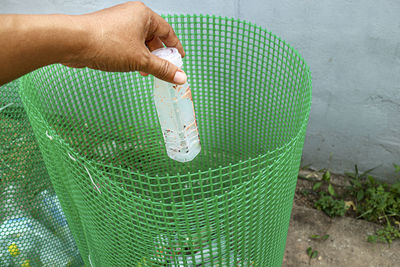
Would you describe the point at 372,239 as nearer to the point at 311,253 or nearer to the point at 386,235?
the point at 386,235

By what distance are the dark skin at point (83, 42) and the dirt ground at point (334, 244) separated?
3.74 ft

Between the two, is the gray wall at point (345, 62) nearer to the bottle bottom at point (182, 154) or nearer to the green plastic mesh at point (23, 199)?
the bottle bottom at point (182, 154)

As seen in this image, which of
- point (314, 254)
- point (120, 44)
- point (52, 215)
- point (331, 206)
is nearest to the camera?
point (120, 44)

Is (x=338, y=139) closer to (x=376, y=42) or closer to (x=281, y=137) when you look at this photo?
(x=376, y=42)

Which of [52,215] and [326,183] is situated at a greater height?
[52,215]

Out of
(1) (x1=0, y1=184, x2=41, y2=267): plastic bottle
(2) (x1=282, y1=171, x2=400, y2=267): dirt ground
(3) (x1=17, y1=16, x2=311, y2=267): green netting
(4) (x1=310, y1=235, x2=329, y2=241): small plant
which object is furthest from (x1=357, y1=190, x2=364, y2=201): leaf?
(1) (x1=0, y1=184, x2=41, y2=267): plastic bottle

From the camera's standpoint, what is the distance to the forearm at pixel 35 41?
73 centimetres

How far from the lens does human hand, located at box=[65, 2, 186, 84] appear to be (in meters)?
0.83

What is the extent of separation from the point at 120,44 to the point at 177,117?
35 cm

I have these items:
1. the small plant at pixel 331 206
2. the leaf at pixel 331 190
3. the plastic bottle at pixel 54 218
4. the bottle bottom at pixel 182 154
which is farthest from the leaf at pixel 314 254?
the plastic bottle at pixel 54 218

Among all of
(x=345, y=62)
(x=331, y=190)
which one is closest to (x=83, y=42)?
(x=345, y=62)

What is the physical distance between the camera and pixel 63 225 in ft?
4.86

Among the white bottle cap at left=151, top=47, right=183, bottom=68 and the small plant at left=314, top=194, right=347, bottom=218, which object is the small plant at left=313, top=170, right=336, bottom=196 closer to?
the small plant at left=314, top=194, right=347, bottom=218

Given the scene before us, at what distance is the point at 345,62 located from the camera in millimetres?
1558
